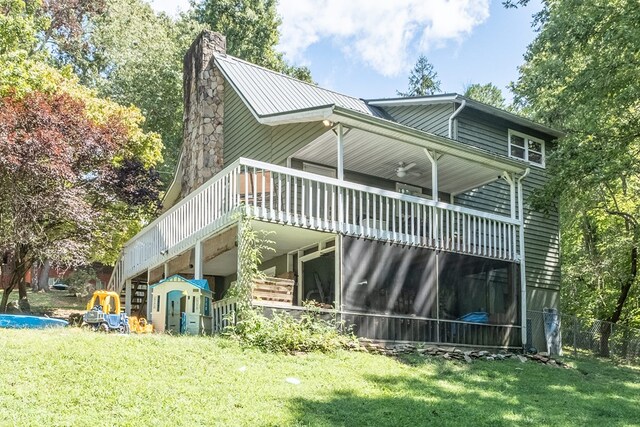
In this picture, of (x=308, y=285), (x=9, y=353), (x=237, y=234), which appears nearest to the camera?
(x=9, y=353)

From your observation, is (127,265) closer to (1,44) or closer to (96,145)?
(96,145)

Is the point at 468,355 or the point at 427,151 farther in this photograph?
the point at 427,151

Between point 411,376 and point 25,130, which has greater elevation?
point 25,130

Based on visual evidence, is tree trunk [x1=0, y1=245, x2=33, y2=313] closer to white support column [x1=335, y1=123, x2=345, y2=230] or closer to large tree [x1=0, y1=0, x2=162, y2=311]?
large tree [x1=0, y1=0, x2=162, y2=311]

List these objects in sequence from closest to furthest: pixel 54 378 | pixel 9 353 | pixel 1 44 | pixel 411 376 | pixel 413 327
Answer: pixel 54 378 → pixel 9 353 → pixel 411 376 → pixel 413 327 → pixel 1 44

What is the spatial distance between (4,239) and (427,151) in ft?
30.5

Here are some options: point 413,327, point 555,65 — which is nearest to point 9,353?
point 413,327

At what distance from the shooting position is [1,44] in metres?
16.0

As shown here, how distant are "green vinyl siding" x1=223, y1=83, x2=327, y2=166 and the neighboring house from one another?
5cm

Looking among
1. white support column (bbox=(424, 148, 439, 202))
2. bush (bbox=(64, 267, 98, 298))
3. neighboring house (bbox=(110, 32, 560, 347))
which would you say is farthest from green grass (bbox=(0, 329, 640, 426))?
bush (bbox=(64, 267, 98, 298))

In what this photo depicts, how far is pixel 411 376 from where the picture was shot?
923 centimetres

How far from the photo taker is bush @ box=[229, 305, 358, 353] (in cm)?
955

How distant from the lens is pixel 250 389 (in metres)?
7.42

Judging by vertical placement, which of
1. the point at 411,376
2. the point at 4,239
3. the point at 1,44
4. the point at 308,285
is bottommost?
the point at 411,376
